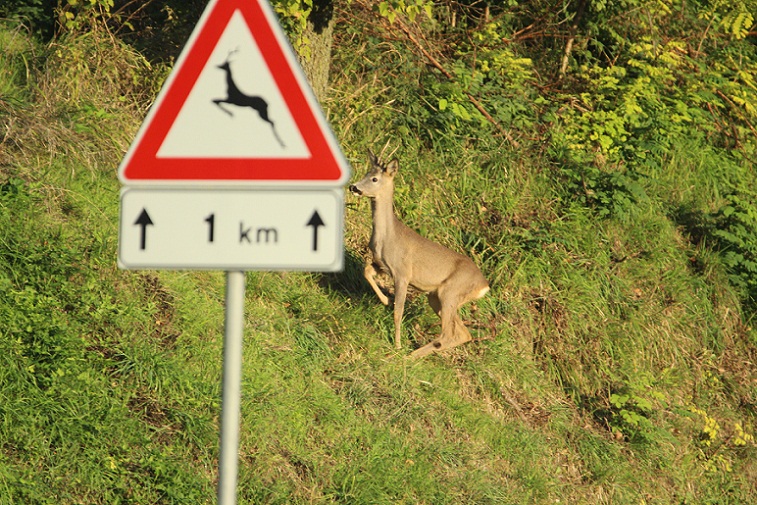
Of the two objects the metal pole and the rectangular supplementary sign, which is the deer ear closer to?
the rectangular supplementary sign

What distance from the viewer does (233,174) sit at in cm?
359

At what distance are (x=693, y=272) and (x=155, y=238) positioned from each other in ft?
30.8

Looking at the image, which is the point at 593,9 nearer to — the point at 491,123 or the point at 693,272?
the point at 491,123

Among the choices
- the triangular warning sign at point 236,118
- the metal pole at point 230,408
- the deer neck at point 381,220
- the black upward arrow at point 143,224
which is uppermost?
→ the triangular warning sign at point 236,118

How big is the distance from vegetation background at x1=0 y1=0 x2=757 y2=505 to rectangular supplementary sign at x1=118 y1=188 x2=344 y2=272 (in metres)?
2.78

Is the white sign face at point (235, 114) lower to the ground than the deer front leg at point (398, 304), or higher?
higher

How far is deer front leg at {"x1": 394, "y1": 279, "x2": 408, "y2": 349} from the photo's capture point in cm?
933

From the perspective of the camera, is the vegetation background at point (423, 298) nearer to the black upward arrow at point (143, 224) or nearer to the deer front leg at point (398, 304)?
the deer front leg at point (398, 304)

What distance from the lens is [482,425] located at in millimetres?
8586

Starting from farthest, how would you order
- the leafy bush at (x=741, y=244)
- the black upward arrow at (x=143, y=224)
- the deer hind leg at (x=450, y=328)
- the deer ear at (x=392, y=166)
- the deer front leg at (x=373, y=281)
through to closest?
1. the leafy bush at (x=741, y=244)
2. the deer ear at (x=392, y=166)
3. the deer front leg at (x=373, y=281)
4. the deer hind leg at (x=450, y=328)
5. the black upward arrow at (x=143, y=224)

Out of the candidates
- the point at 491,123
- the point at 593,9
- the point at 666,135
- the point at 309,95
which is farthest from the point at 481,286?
the point at 309,95

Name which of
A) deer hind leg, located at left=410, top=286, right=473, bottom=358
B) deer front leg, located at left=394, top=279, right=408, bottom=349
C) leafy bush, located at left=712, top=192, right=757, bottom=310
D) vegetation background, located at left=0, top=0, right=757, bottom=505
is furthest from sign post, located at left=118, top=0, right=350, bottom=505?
leafy bush, located at left=712, top=192, right=757, bottom=310

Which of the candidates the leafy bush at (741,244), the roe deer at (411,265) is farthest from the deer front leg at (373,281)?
the leafy bush at (741,244)

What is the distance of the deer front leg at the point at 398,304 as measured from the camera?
30.6ft
